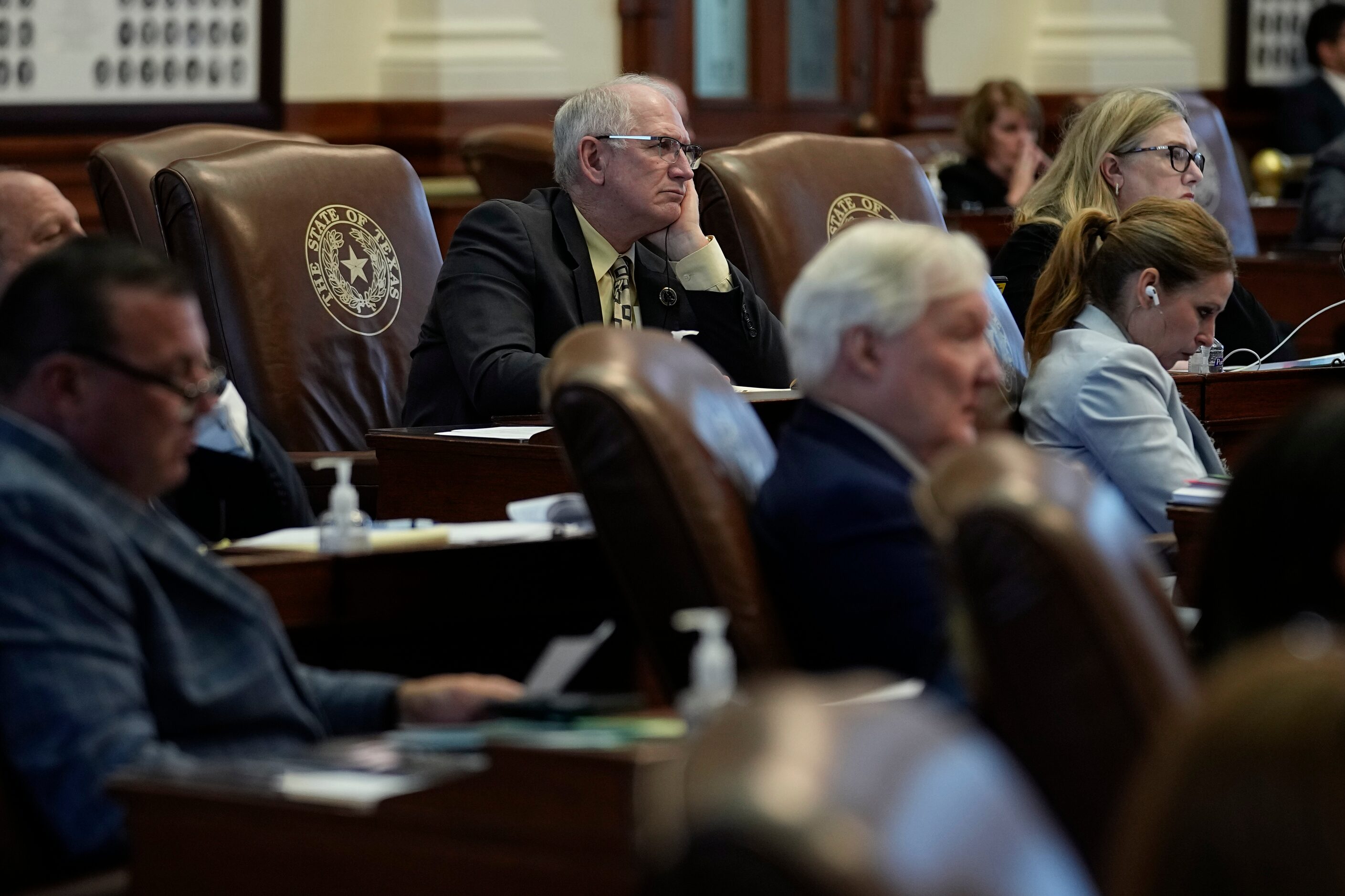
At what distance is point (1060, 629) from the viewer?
1.43m

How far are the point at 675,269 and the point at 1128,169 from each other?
106 centimetres

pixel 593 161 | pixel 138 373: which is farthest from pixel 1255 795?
pixel 593 161

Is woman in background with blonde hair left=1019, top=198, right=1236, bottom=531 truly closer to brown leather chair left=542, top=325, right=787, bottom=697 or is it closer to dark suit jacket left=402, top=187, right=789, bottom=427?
dark suit jacket left=402, top=187, right=789, bottom=427

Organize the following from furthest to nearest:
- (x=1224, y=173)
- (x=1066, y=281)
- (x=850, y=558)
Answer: (x=1224, y=173), (x=1066, y=281), (x=850, y=558)

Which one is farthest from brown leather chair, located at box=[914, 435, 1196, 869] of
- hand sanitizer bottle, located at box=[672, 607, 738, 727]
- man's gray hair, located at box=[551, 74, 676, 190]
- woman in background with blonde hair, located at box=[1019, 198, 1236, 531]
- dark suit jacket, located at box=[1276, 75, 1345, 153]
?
dark suit jacket, located at box=[1276, 75, 1345, 153]

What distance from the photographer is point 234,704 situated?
73.2 inches

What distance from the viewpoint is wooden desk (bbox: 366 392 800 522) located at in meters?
3.02

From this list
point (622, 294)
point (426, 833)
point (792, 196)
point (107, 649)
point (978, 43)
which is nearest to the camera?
point (426, 833)

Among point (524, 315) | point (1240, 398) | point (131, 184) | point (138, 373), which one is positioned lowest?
point (1240, 398)

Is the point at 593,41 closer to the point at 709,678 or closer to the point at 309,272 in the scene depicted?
the point at 309,272

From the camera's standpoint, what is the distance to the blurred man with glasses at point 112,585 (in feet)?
5.58

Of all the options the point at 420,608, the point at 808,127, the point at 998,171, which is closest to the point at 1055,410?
the point at 420,608

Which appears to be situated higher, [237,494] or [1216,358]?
[1216,358]

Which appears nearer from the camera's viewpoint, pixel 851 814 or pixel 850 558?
pixel 851 814
